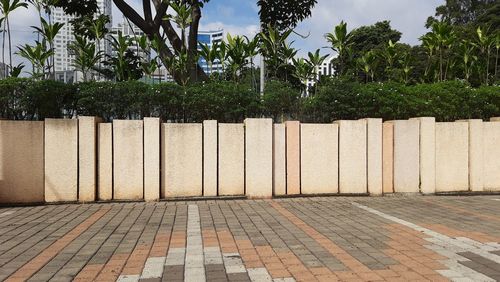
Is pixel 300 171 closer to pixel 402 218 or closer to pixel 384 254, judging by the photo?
pixel 402 218

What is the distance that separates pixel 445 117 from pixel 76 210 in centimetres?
866

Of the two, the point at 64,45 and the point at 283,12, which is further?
the point at 64,45

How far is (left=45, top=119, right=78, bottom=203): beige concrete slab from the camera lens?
9102 millimetres

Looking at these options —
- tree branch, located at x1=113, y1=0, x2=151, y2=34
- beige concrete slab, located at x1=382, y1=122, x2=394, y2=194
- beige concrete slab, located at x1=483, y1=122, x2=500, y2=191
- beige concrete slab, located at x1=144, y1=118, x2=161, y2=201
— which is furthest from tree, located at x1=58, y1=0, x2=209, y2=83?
beige concrete slab, located at x1=483, y1=122, x2=500, y2=191

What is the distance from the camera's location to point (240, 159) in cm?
983

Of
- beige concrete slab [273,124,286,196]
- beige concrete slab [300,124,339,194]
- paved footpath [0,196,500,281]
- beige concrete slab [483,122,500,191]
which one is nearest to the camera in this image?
paved footpath [0,196,500,281]

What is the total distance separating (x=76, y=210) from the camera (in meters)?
8.54

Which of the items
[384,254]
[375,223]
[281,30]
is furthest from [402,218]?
[281,30]

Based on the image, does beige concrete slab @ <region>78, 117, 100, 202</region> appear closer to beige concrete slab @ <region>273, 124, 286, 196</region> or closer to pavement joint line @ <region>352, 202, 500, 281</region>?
beige concrete slab @ <region>273, 124, 286, 196</region>

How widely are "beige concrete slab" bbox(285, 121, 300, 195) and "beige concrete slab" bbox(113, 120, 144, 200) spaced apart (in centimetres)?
310

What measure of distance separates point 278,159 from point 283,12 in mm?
4708

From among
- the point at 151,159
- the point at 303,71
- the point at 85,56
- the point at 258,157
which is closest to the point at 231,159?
the point at 258,157

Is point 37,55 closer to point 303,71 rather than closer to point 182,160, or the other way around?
point 182,160

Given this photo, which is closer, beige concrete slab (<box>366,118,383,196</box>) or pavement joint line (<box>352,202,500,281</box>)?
pavement joint line (<box>352,202,500,281</box>)
